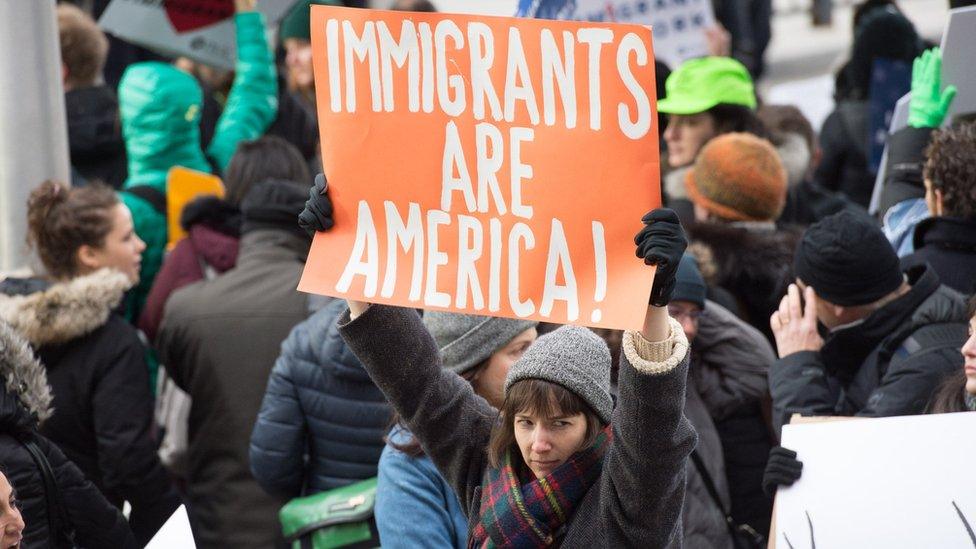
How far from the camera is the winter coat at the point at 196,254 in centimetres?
569

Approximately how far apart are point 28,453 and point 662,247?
1.98 metres

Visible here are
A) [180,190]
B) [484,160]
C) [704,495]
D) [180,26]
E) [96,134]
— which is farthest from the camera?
[180,26]

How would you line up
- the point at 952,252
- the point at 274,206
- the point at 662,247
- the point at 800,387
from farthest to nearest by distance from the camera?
the point at 274,206 → the point at 952,252 → the point at 800,387 → the point at 662,247

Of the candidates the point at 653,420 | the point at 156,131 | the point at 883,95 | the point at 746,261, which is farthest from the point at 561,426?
the point at 883,95

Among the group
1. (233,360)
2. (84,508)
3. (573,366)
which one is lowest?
(84,508)

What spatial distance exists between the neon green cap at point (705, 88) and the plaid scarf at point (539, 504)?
10.9ft

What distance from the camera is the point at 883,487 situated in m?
3.24

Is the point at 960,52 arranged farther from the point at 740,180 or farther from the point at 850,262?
the point at 850,262

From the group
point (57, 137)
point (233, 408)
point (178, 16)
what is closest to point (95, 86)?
point (178, 16)

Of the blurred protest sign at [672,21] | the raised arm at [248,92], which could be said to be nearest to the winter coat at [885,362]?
the blurred protest sign at [672,21]

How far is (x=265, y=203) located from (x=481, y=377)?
1757 millimetres

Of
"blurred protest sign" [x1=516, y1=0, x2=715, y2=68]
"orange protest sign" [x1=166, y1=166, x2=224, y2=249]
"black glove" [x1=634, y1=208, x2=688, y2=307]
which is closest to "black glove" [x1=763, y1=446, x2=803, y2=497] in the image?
"black glove" [x1=634, y1=208, x2=688, y2=307]

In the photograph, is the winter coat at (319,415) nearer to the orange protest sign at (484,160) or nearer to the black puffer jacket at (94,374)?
the black puffer jacket at (94,374)

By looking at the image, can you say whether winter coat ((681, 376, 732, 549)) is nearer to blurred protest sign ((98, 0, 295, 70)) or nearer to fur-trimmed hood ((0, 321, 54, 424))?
fur-trimmed hood ((0, 321, 54, 424))
